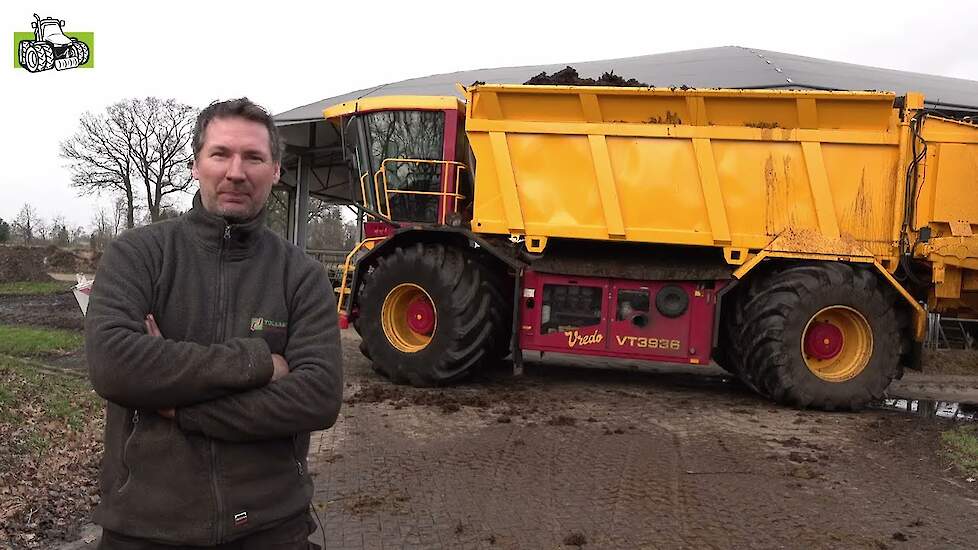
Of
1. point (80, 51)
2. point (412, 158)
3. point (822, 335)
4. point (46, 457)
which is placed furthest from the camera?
point (80, 51)

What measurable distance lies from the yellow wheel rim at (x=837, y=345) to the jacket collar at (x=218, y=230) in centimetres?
603

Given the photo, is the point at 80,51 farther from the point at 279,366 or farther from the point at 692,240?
the point at 279,366

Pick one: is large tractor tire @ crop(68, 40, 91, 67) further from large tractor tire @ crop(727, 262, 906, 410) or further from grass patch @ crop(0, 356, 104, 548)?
large tractor tire @ crop(727, 262, 906, 410)

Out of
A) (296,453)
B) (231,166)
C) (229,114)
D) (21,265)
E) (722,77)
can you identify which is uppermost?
(722,77)

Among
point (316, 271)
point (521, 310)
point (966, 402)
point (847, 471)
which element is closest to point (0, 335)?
point (521, 310)

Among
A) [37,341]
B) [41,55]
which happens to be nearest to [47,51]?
[41,55]

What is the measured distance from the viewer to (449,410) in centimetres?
616

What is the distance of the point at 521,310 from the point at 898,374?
3.79 meters

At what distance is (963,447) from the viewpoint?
203 inches

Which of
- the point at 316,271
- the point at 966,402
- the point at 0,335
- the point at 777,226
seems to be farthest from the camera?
the point at 0,335

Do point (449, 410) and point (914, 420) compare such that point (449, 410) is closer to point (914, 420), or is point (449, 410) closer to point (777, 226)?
point (777, 226)

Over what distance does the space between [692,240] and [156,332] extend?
5796 millimetres

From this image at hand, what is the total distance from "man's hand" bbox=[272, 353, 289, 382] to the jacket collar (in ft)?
0.97

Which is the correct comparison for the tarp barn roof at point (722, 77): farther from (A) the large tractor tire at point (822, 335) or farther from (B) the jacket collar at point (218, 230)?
(B) the jacket collar at point (218, 230)
